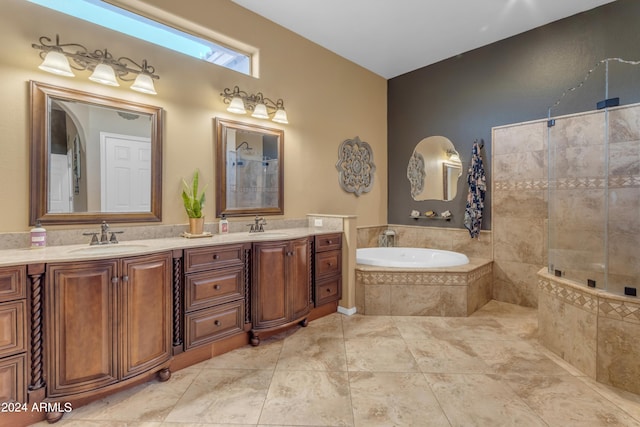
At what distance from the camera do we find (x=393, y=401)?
1.76 metres

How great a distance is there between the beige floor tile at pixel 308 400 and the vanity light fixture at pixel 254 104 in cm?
222

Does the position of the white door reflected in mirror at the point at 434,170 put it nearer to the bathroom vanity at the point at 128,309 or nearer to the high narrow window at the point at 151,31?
the bathroom vanity at the point at 128,309

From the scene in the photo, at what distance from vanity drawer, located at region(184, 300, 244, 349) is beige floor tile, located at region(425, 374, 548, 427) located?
1416 mm

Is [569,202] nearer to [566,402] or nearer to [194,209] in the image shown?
[566,402]

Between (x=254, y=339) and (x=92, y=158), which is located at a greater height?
(x=92, y=158)

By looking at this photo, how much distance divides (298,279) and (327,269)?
0.43 metres

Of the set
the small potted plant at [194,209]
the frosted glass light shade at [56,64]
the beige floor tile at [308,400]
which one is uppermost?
the frosted glass light shade at [56,64]

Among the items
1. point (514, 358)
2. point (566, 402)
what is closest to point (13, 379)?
point (566, 402)

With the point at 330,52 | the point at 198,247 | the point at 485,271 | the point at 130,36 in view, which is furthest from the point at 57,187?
the point at 485,271

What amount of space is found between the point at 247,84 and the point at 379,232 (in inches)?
106

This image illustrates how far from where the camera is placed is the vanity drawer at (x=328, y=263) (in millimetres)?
2943

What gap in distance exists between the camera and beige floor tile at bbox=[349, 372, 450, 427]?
1.61m

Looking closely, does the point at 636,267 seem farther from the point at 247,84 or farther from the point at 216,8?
the point at 216,8

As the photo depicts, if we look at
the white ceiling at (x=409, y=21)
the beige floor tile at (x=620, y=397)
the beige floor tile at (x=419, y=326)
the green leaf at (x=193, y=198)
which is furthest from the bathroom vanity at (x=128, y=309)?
the white ceiling at (x=409, y=21)
